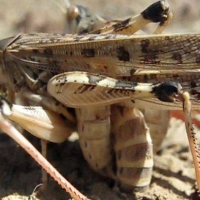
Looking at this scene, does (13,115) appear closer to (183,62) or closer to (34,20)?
(183,62)

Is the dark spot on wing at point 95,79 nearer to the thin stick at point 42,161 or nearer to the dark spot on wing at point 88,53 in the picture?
the dark spot on wing at point 88,53

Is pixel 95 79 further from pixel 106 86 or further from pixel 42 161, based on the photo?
pixel 42 161

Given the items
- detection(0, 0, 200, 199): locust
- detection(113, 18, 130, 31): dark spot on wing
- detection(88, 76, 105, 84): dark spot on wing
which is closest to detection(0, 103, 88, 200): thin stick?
detection(0, 0, 200, 199): locust

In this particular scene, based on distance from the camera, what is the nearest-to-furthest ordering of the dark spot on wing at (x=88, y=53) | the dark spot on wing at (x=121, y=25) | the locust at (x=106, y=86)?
the locust at (x=106, y=86) → the dark spot on wing at (x=88, y=53) → the dark spot on wing at (x=121, y=25)

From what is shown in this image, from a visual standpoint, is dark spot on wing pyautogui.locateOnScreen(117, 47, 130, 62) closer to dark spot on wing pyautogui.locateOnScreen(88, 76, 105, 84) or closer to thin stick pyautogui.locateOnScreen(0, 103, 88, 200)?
dark spot on wing pyautogui.locateOnScreen(88, 76, 105, 84)

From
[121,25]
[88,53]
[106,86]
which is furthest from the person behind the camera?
[121,25]

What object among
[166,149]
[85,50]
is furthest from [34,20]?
[85,50]

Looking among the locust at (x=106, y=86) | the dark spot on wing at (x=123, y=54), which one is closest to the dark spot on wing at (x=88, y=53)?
the locust at (x=106, y=86)

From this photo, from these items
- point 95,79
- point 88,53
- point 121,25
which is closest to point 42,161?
point 95,79
